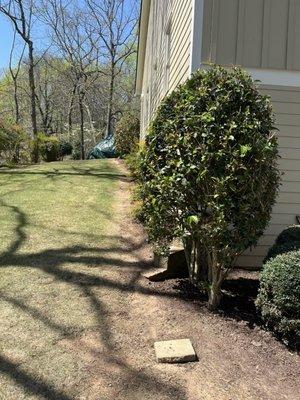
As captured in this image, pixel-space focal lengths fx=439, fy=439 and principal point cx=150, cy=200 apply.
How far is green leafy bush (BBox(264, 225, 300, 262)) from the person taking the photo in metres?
4.05

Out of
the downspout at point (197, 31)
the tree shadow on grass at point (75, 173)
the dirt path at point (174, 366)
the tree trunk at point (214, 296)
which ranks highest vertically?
the downspout at point (197, 31)

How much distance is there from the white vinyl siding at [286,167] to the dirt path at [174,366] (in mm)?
1597

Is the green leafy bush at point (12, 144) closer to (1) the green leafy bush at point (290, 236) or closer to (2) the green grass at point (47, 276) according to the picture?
(2) the green grass at point (47, 276)

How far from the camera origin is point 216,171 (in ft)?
12.1

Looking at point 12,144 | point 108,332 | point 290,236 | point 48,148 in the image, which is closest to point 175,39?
point 290,236

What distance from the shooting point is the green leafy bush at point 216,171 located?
365 cm

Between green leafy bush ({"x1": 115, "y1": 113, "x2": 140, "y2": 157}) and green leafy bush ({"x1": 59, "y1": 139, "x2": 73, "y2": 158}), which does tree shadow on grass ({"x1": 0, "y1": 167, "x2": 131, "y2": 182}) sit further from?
green leafy bush ({"x1": 59, "y1": 139, "x2": 73, "y2": 158})

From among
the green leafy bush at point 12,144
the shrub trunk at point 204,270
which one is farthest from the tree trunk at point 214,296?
the green leafy bush at point 12,144

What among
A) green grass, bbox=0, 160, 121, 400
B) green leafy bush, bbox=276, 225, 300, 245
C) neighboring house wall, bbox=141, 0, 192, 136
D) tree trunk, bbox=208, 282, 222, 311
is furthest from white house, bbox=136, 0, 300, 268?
green grass, bbox=0, 160, 121, 400

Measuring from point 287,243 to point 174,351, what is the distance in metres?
1.64

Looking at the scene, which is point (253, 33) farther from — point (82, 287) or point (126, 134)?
point (126, 134)

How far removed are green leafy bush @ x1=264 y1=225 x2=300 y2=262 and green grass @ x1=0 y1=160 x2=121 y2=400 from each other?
5.81ft

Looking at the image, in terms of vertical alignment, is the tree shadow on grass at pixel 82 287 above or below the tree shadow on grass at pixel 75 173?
below

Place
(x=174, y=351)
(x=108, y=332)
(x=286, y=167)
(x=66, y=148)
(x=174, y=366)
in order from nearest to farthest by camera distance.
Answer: (x=174, y=366) < (x=174, y=351) < (x=108, y=332) < (x=286, y=167) < (x=66, y=148)
